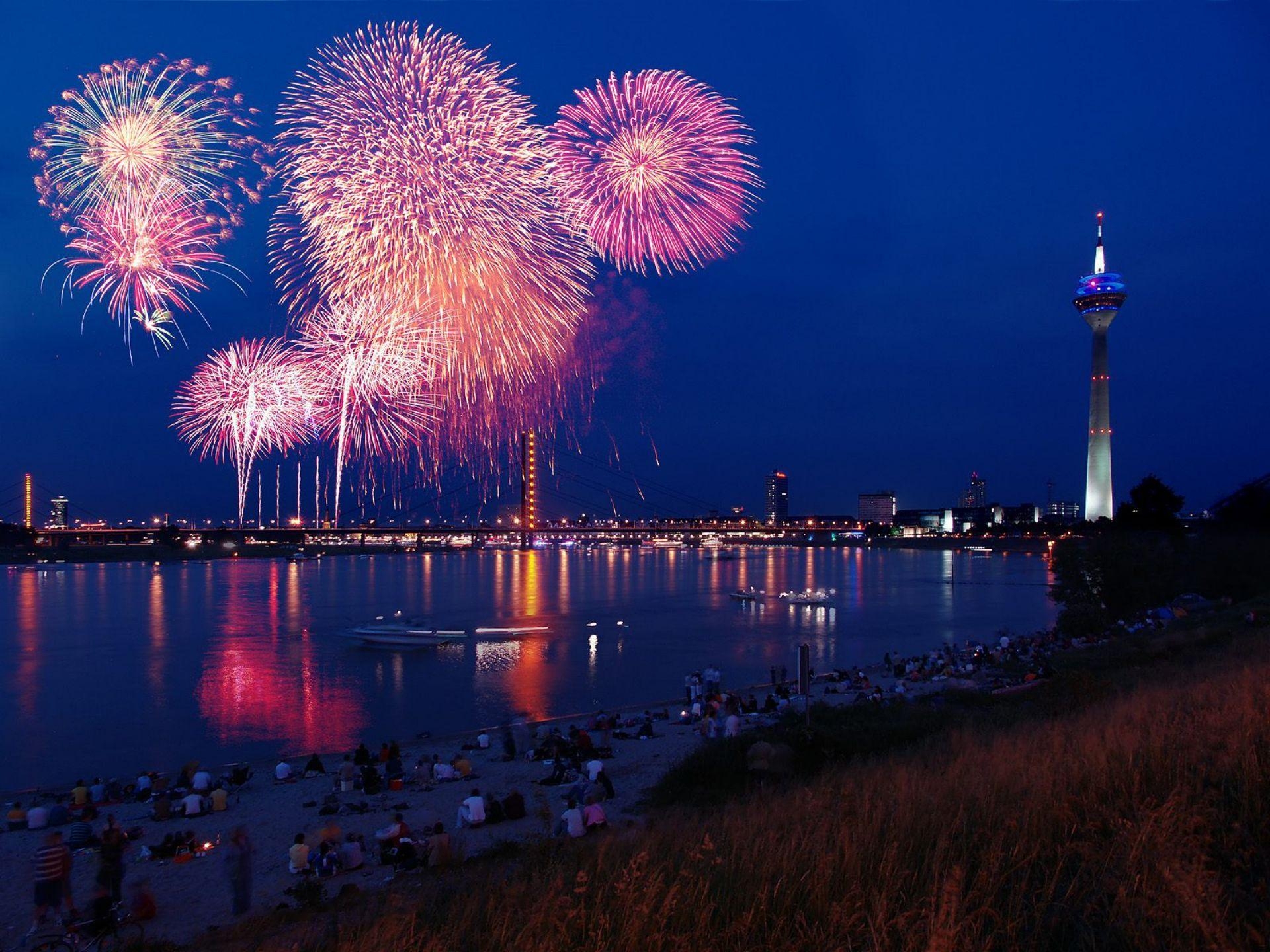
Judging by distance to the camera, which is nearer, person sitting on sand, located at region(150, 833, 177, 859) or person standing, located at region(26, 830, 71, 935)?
person standing, located at region(26, 830, 71, 935)

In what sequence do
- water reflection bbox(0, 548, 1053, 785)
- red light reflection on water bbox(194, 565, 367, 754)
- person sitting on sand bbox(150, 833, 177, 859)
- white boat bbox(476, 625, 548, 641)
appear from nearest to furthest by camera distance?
person sitting on sand bbox(150, 833, 177, 859) → red light reflection on water bbox(194, 565, 367, 754) → water reflection bbox(0, 548, 1053, 785) → white boat bbox(476, 625, 548, 641)

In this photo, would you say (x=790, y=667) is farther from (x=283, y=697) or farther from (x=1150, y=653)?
(x=283, y=697)

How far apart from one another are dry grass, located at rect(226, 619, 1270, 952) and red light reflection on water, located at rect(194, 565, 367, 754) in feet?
43.2

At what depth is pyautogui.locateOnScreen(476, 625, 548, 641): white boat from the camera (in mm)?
30359

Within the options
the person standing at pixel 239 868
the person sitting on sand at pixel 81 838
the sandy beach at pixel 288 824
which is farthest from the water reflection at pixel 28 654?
the person standing at pixel 239 868

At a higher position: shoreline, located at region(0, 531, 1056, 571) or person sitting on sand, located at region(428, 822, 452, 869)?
person sitting on sand, located at region(428, 822, 452, 869)

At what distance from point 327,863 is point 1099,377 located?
107m

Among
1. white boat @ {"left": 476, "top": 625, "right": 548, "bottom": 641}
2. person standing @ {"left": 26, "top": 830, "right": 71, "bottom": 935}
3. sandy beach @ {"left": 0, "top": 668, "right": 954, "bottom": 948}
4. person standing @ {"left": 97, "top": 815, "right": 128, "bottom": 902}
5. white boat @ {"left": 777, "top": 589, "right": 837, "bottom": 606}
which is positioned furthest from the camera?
white boat @ {"left": 777, "top": 589, "right": 837, "bottom": 606}

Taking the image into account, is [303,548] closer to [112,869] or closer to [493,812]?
[493,812]

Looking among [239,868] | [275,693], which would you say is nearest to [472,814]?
[239,868]

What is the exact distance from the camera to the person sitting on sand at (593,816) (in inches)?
301

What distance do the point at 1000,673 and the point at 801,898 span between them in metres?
15.2

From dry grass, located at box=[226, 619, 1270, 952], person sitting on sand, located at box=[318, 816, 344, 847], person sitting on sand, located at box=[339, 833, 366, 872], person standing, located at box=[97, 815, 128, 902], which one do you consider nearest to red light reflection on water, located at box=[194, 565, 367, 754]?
person sitting on sand, located at box=[318, 816, 344, 847]

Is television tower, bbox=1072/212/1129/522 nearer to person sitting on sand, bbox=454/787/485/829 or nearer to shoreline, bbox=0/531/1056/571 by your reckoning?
shoreline, bbox=0/531/1056/571
